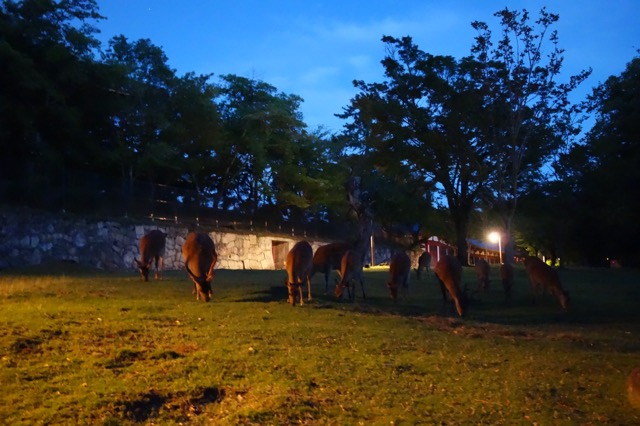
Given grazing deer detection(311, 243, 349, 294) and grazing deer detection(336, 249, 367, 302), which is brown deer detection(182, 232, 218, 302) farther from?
grazing deer detection(311, 243, 349, 294)

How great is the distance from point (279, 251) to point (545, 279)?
2450cm

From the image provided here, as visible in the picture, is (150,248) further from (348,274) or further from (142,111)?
(142,111)

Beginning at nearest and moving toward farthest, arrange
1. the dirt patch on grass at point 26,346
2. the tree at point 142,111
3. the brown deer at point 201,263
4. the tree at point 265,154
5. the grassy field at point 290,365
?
the grassy field at point 290,365, the dirt patch on grass at point 26,346, the brown deer at point 201,263, the tree at point 142,111, the tree at point 265,154

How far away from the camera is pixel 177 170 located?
34.4m

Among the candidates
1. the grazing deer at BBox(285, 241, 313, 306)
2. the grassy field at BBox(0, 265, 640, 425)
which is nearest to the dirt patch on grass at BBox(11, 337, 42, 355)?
the grassy field at BBox(0, 265, 640, 425)

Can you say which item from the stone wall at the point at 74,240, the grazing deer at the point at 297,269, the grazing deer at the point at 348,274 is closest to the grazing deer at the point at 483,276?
the grazing deer at the point at 348,274

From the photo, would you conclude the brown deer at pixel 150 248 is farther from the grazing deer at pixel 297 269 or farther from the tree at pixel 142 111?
the tree at pixel 142 111

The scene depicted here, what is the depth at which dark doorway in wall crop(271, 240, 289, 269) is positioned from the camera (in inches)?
1553

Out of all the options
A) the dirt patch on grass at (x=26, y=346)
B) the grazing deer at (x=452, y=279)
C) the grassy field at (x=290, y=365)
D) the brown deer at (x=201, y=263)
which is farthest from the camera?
the grazing deer at (x=452, y=279)

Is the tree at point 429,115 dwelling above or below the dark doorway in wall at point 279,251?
above

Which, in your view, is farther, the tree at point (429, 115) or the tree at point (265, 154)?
the tree at point (265, 154)

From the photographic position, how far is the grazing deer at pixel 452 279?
14258mm

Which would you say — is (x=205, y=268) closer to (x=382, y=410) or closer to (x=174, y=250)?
(x=382, y=410)

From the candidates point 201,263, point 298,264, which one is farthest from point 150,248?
point 298,264
